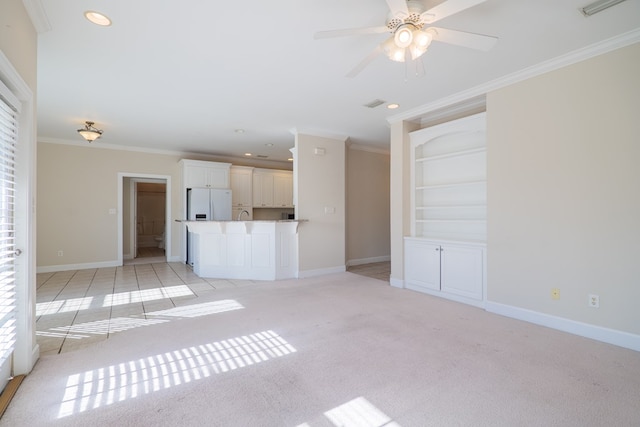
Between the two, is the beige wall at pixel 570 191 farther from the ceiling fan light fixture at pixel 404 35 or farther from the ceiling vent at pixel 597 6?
the ceiling fan light fixture at pixel 404 35

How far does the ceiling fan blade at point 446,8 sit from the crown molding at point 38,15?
8.69ft

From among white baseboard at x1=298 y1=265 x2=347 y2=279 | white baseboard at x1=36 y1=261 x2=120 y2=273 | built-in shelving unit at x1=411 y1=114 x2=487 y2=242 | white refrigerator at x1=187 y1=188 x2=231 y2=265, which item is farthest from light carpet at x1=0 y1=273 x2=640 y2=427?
white baseboard at x1=36 y1=261 x2=120 y2=273

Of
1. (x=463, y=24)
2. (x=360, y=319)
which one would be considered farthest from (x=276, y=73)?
(x=360, y=319)

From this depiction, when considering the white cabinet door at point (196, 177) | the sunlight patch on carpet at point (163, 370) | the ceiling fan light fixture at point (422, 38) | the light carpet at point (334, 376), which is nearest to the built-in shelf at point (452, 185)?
the light carpet at point (334, 376)

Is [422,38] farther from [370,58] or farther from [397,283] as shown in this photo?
[397,283]

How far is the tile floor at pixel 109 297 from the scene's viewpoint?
2.89 metres

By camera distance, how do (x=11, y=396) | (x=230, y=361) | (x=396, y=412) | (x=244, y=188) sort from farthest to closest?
1. (x=244, y=188)
2. (x=230, y=361)
3. (x=11, y=396)
4. (x=396, y=412)

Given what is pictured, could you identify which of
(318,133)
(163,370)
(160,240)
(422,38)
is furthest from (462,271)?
(160,240)

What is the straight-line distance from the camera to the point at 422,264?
4.34m

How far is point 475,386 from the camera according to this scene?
6.49 ft

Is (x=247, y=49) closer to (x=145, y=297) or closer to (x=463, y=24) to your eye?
(x=463, y=24)

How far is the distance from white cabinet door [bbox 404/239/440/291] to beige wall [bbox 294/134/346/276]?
1.55 meters

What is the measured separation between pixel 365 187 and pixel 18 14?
226 inches

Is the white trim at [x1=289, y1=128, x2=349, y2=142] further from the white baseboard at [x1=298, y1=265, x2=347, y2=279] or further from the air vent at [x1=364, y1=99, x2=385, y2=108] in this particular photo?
the white baseboard at [x1=298, y1=265, x2=347, y2=279]
